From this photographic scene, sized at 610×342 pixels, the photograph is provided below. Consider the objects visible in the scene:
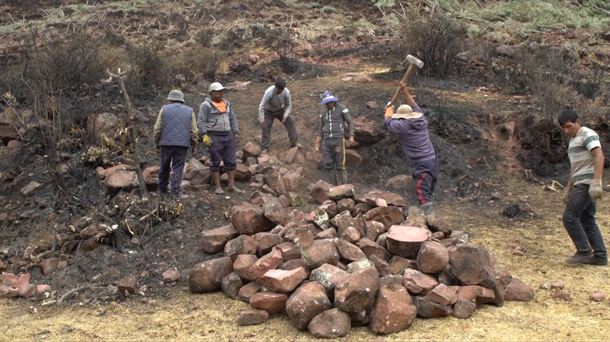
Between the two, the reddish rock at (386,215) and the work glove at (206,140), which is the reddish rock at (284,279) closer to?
the reddish rock at (386,215)

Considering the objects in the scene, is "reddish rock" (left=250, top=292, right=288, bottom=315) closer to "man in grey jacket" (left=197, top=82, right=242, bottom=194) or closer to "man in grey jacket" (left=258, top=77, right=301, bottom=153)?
"man in grey jacket" (left=197, top=82, right=242, bottom=194)

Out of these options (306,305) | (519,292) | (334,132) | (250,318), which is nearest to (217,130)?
(334,132)

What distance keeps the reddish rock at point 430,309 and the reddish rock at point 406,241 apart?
674 millimetres

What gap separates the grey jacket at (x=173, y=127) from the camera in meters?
6.70

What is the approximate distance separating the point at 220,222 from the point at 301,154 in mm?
2690

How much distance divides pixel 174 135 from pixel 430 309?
12.3ft

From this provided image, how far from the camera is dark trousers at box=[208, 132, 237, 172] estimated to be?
7332 millimetres

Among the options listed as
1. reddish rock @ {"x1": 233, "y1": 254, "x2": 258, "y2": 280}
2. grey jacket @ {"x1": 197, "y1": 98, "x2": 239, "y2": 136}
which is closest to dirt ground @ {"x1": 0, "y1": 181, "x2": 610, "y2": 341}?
reddish rock @ {"x1": 233, "y1": 254, "x2": 258, "y2": 280}

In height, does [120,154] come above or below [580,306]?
below

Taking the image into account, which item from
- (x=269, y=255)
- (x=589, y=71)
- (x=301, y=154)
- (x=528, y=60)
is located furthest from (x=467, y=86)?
(x=269, y=255)

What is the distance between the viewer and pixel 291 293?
4684 millimetres

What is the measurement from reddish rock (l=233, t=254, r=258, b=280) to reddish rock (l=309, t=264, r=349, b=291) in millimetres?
650

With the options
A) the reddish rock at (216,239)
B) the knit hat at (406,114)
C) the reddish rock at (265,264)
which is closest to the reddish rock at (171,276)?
the reddish rock at (216,239)

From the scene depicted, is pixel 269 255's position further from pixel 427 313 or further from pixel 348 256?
pixel 427 313
